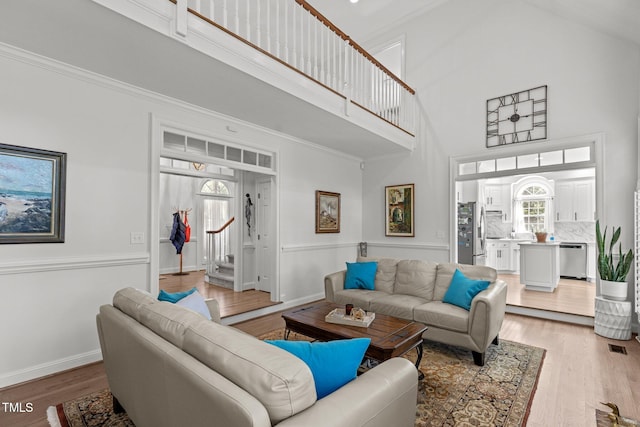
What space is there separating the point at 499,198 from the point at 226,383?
8986mm

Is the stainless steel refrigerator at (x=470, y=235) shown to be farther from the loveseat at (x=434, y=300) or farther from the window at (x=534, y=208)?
the loveseat at (x=434, y=300)

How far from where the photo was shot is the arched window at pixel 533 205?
309 inches

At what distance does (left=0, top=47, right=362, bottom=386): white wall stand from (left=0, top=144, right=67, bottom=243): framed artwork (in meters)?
0.07

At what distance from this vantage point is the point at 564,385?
2617 mm

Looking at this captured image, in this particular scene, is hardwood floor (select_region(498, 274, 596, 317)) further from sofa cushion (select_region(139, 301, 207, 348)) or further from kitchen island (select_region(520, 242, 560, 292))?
sofa cushion (select_region(139, 301, 207, 348))

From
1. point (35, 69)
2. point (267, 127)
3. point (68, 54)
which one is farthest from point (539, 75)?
point (35, 69)

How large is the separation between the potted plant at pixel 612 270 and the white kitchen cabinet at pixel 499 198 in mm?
4558

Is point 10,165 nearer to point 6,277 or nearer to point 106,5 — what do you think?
point 6,277

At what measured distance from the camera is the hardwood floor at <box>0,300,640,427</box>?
221 centimetres

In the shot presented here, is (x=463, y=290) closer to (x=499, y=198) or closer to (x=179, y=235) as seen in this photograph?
(x=499, y=198)

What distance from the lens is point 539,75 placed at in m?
4.54

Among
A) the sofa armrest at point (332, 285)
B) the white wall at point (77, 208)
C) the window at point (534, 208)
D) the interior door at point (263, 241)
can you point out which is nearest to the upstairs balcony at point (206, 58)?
the white wall at point (77, 208)

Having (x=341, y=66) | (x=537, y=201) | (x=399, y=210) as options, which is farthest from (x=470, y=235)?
(x=341, y=66)

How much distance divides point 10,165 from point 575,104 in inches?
247
